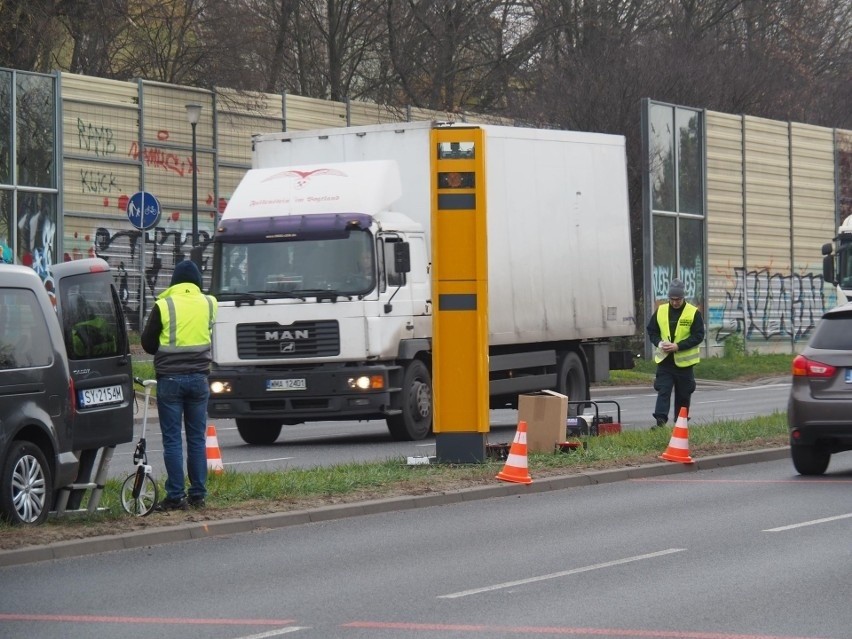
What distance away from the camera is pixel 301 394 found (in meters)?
20.3

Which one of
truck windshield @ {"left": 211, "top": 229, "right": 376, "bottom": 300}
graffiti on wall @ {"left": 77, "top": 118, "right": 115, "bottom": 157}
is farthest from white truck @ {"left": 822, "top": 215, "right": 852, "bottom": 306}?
graffiti on wall @ {"left": 77, "top": 118, "right": 115, "bottom": 157}

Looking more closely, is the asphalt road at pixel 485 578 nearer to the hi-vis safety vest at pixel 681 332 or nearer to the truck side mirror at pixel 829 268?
the hi-vis safety vest at pixel 681 332

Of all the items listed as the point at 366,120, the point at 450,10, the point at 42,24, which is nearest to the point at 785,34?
the point at 450,10

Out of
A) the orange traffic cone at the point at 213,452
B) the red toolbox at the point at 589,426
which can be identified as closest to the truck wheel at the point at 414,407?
the red toolbox at the point at 589,426

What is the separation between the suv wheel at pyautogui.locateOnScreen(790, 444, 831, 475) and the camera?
16.0 meters

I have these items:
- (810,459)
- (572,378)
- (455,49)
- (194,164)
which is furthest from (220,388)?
(455,49)

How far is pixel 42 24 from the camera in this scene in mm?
33312

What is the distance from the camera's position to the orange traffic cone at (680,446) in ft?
54.3

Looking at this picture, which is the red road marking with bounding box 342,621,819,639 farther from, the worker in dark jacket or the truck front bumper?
the truck front bumper

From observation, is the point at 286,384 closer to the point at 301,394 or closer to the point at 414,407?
the point at 301,394

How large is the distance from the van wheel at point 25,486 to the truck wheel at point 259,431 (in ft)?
31.7

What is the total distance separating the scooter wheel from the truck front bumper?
782cm

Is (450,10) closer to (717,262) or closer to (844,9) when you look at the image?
(717,262)

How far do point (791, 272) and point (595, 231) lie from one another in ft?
80.8
